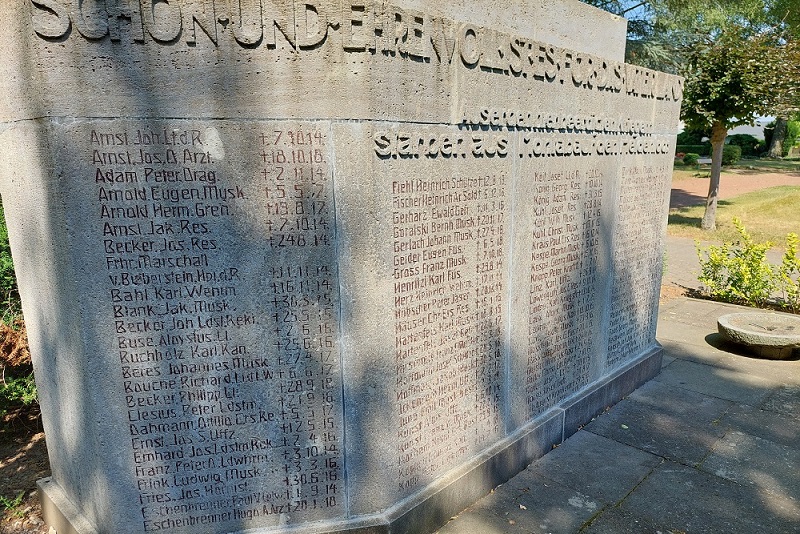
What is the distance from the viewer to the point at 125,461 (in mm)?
2799

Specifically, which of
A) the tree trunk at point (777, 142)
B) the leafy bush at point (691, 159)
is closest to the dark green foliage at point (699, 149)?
the tree trunk at point (777, 142)

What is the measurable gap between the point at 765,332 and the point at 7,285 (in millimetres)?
7523

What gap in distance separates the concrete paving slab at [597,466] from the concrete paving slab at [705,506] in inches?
4.0

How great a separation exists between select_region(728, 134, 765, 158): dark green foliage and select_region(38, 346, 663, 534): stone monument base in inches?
1818

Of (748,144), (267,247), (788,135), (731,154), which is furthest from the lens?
(788,135)

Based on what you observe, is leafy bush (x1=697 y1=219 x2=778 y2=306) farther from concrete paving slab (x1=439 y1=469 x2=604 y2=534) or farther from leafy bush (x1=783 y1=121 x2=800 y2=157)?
leafy bush (x1=783 y1=121 x2=800 y2=157)

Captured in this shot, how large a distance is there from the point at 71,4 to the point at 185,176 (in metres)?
0.83

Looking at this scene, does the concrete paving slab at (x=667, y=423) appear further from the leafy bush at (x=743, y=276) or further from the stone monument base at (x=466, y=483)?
the leafy bush at (x=743, y=276)

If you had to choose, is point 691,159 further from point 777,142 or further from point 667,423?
point 667,423

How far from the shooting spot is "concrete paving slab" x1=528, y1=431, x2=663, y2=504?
12.3 ft

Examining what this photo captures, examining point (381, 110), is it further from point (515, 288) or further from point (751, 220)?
point (751, 220)

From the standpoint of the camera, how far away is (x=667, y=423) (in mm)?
4641

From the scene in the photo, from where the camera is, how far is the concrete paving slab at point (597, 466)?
3740 millimetres

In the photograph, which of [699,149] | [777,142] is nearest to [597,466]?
[777,142]
